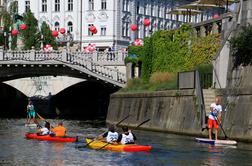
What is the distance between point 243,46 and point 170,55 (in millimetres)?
17240

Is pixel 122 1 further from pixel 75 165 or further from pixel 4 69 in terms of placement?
pixel 75 165

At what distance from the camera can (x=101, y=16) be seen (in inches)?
4879

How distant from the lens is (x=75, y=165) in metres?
31.6

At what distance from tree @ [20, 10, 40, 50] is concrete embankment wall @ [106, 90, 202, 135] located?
4696 centimetres

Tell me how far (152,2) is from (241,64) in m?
84.5

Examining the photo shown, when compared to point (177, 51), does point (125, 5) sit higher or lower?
higher

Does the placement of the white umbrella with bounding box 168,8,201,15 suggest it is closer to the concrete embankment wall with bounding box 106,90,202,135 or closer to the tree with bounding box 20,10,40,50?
the concrete embankment wall with bounding box 106,90,202,135

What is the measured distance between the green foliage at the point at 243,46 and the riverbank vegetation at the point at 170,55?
19.8 ft

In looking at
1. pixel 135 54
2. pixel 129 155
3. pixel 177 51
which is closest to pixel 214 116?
pixel 129 155

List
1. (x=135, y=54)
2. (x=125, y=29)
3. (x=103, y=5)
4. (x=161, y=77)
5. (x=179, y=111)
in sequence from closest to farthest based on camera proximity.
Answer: (x=179, y=111), (x=161, y=77), (x=135, y=54), (x=103, y=5), (x=125, y=29)

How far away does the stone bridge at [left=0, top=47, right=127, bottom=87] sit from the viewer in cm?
7300

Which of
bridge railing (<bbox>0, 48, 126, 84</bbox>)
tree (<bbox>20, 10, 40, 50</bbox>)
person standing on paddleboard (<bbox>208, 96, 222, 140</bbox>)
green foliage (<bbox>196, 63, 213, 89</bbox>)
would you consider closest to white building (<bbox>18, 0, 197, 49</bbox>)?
tree (<bbox>20, 10, 40, 50</bbox>)

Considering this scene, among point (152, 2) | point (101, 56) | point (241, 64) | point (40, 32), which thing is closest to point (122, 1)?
point (152, 2)

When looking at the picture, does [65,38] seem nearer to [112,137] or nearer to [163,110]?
[163,110]
